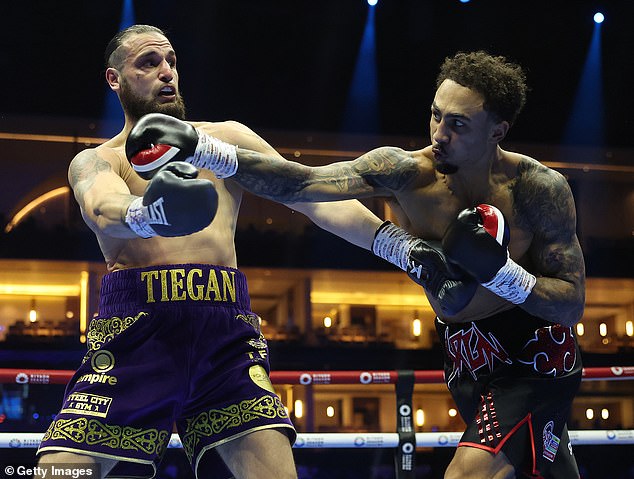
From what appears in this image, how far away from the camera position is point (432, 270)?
2.20 metres

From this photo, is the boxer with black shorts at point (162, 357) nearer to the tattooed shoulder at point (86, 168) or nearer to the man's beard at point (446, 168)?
the tattooed shoulder at point (86, 168)

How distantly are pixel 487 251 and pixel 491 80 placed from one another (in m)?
0.49

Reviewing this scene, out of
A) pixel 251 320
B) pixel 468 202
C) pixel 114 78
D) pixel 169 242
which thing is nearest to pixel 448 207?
pixel 468 202

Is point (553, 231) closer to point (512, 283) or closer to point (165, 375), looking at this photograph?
point (512, 283)

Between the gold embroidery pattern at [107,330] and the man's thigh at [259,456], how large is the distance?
0.36 metres

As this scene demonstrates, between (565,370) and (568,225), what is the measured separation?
387mm

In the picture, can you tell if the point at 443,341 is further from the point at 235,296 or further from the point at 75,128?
the point at 75,128

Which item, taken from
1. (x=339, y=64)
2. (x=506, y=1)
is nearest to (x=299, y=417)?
(x=339, y=64)

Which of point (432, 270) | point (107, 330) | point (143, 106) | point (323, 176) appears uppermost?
point (143, 106)

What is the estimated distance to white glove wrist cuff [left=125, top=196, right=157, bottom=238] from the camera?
1.82 m

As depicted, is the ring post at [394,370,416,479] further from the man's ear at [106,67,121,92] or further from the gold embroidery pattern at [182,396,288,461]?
the man's ear at [106,67,121,92]

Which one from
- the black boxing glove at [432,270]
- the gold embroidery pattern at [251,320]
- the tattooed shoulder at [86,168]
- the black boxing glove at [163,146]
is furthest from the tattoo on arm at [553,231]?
the tattooed shoulder at [86,168]

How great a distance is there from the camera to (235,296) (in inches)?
86.1

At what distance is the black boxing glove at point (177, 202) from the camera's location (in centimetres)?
174
